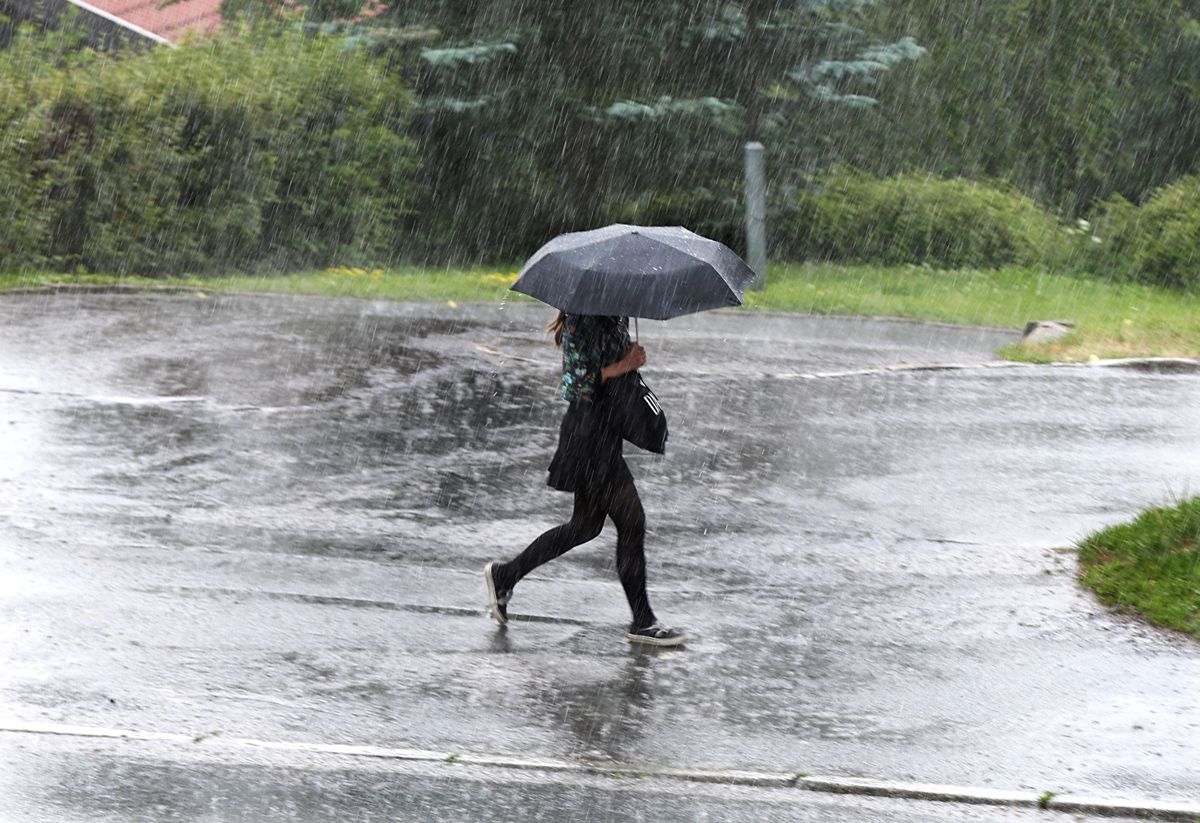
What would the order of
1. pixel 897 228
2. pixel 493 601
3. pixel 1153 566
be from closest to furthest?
pixel 493 601, pixel 1153 566, pixel 897 228

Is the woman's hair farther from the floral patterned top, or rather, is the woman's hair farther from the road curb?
the road curb

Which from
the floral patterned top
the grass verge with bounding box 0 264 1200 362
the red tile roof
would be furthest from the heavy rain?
the red tile roof

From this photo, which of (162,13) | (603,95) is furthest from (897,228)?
(162,13)

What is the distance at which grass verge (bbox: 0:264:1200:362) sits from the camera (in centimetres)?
1587

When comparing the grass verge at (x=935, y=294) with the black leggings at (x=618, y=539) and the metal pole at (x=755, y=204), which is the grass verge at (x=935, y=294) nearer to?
the metal pole at (x=755, y=204)

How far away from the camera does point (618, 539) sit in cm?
680

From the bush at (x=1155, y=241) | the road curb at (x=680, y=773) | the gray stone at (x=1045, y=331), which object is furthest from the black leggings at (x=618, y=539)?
the bush at (x=1155, y=241)

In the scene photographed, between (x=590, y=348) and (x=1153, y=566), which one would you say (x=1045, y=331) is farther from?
(x=590, y=348)

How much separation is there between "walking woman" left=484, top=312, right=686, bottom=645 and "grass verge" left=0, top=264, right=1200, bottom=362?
905 cm

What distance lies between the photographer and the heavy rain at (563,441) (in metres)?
5.46

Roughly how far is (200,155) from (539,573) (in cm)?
1154

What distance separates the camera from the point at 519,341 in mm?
14867

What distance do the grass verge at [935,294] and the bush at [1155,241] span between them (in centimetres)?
66

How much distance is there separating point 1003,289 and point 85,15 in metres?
15.7
